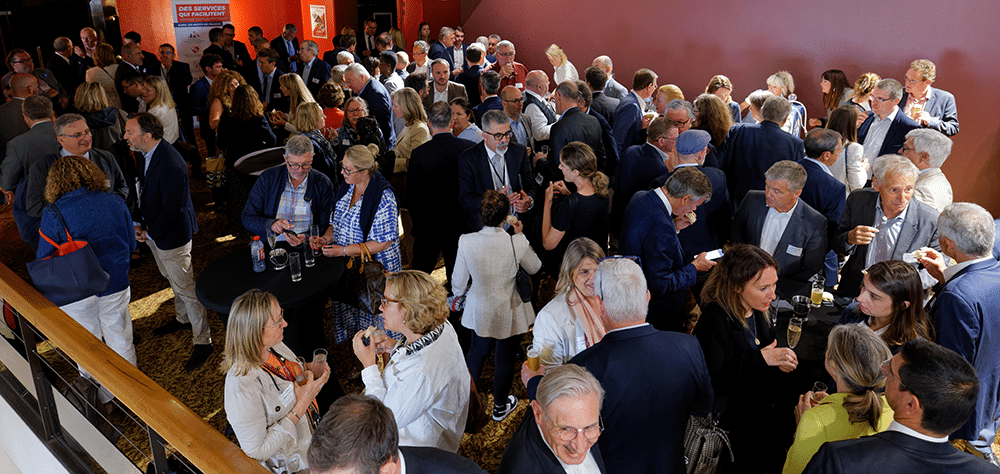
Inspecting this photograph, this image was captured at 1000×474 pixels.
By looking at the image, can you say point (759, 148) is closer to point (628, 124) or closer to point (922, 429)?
point (628, 124)

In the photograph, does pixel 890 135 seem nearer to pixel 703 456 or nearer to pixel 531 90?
pixel 531 90

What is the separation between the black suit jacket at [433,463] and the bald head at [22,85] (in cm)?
590

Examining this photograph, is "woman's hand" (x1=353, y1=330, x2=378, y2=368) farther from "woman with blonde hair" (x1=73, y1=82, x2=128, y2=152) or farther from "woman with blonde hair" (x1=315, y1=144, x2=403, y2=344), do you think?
"woman with blonde hair" (x1=73, y1=82, x2=128, y2=152)

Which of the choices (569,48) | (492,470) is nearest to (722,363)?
(492,470)

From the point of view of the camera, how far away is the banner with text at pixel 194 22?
1073 centimetres

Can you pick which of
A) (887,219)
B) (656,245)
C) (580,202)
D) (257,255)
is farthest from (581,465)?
(887,219)

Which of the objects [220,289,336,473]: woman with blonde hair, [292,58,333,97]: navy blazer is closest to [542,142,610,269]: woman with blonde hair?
A: [220,289,336,473]: woman with blonde hair

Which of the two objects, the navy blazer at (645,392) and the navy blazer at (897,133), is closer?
the navy blazer at (645,392)

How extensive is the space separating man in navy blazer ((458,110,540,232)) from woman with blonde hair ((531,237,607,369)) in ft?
5.07

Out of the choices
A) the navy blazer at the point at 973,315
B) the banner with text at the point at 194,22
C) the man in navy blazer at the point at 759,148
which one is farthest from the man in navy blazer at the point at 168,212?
the banner with text at the point at 194,22

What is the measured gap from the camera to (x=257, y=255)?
3.61 meters

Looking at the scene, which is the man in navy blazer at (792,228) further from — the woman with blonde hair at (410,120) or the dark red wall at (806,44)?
the dark red wall at (806,44)

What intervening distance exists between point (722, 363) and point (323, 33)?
11.3m

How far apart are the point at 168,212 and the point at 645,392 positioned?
3371 millimetres
